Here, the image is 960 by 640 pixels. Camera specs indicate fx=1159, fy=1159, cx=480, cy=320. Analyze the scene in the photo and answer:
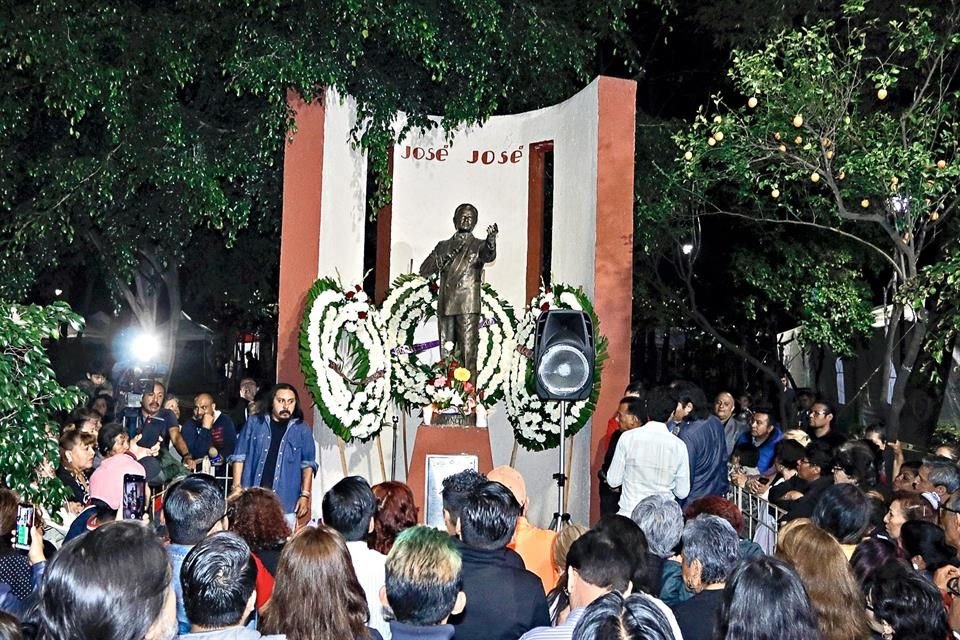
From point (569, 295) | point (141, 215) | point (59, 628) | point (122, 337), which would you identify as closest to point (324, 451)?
point (569, 295)

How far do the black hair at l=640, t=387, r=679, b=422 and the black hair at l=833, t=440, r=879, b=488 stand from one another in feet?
5.42

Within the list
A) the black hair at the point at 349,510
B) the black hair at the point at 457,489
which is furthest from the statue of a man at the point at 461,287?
the black hair at the point at 349,510

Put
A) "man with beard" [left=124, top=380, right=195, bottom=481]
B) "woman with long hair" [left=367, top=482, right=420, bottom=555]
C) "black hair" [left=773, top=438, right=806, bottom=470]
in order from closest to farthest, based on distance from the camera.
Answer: "woman with long hair" [left=367, top=482, right=420, bottom=555]
"black hair" [left=773, top=438, right=806, bottom=470]
"man with beard" [left=124, top=380, right=195, bottom=481]

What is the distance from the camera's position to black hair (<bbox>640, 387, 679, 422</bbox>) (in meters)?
8.47

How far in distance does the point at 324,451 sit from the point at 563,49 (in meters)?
4.83

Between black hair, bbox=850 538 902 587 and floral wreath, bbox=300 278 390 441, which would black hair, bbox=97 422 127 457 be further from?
black hair, bbox=850 538 902 587

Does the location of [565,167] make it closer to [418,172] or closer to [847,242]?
[418,172]

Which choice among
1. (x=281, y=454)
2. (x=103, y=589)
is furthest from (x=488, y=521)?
(x=281, y=454)

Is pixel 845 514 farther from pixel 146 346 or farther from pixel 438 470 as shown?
pixel 146 346

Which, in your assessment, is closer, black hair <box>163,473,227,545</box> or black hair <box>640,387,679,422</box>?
black hair <box>163,473,227,545</box>

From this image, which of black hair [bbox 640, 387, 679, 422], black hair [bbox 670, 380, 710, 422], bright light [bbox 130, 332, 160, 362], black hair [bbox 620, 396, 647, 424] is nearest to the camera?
black hair [bbox 620, 396, 647, 424]

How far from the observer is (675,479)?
7.80 meters

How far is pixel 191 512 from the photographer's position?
14.2ft

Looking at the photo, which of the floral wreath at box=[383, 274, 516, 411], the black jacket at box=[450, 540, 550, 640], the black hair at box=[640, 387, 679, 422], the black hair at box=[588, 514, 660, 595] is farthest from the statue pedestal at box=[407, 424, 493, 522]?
the black jacket at box=[450, 540, 550, 640]
